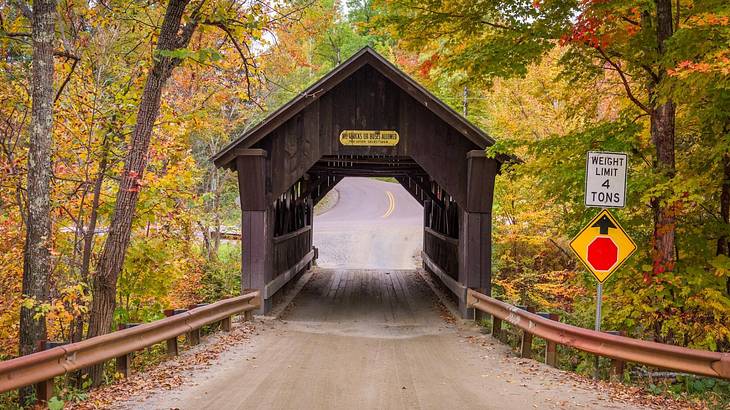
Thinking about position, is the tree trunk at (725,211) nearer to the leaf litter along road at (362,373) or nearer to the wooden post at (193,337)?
the leaf litter along road at (362,373)

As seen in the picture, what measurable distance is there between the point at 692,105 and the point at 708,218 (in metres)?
1.80

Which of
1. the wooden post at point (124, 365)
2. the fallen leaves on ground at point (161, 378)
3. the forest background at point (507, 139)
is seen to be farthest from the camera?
the forest background at point (507, 139)

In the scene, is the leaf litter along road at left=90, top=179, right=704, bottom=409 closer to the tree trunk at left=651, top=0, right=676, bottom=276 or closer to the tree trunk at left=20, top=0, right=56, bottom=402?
the tree trunk at left=20, top=0, right=56, bottom=402

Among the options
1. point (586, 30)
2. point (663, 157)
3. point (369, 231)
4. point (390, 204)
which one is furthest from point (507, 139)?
point (390, 204)

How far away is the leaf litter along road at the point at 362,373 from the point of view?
5.96 meters

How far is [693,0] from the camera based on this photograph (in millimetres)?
8547

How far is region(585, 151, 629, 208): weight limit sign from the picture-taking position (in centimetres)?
711

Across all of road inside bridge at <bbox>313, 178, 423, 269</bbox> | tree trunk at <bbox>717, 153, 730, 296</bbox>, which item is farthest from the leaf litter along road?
road inside bridge at <bbox>313, 178, 423, 269</bbox>

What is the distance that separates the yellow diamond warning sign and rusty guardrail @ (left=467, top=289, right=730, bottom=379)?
0.75 meters

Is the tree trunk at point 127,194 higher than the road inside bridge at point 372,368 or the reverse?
higher

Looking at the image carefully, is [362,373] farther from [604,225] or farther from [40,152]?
[40,152]

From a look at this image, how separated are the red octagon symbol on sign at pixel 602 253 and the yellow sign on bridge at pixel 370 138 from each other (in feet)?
19.2

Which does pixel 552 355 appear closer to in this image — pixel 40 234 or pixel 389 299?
pixel 40 234

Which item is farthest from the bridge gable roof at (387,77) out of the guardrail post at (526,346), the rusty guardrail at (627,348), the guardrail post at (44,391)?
the guardrail post at (44,391)
